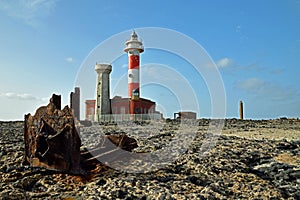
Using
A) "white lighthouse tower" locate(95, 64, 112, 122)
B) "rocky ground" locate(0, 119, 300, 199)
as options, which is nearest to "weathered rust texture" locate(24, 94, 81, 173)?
"rocky ground" locate(0, 119, 300, 199)

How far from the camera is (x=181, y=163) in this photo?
21.0ft

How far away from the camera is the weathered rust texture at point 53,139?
4.86 metres

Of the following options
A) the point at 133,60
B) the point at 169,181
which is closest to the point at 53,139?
the point at 169,181

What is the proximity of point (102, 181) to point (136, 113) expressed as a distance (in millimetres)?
26140

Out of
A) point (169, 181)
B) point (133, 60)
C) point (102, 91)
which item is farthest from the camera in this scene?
point (133, 60)

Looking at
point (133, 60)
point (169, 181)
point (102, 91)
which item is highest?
point (133, 60)

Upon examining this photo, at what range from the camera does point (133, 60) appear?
3512 centimetres

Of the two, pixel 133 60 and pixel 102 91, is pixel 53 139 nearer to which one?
pixel 102 91

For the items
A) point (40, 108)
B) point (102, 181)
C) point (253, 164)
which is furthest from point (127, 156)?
point (253, 164)

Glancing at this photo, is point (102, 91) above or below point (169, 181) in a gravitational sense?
above

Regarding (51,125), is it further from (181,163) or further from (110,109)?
(110,109)

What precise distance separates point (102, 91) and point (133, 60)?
5937 millimetres

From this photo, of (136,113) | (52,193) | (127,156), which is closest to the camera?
(52,193)

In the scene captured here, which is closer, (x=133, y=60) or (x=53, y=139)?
(x=53, y=139)
